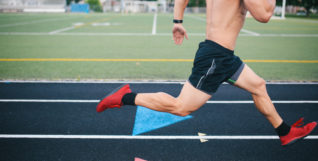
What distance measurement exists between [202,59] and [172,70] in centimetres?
469

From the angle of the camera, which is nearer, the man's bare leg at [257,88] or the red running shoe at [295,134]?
the man's bare leg at [257,88]

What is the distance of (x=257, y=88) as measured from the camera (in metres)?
2.78

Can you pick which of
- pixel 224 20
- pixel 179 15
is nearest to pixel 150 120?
pixel 179 15

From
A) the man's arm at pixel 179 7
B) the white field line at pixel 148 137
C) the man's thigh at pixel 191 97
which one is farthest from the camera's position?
the white field line at pixel 148 137

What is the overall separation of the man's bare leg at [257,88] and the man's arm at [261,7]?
62 cm

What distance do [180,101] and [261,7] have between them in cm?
111

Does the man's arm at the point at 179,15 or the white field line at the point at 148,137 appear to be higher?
the man's arm at the point at 179,15

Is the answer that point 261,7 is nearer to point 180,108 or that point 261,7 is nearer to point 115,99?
point 180,108

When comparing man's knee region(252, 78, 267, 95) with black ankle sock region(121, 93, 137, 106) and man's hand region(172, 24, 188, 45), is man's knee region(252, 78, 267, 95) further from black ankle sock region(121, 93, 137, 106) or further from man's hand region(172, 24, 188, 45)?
black ankle sock region(121, 93, 137, 106)

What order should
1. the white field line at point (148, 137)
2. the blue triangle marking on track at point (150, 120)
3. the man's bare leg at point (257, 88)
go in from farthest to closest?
the blue triangle marking on track at point (150, 120)
the white field line at point (148, 137)
the man's bare leg at point (257, 88)

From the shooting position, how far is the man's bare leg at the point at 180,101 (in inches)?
103

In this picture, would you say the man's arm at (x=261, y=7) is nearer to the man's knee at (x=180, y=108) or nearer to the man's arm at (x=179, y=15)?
the man's arm at (x=179, y=15)

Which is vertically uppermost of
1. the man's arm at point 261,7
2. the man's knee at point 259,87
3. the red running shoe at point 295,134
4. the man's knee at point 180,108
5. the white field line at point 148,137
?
the man's arm at point 261,7

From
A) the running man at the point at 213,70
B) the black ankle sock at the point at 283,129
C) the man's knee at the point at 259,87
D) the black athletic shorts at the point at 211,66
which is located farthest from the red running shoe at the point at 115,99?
the black ankle sock at the point at 283,129
